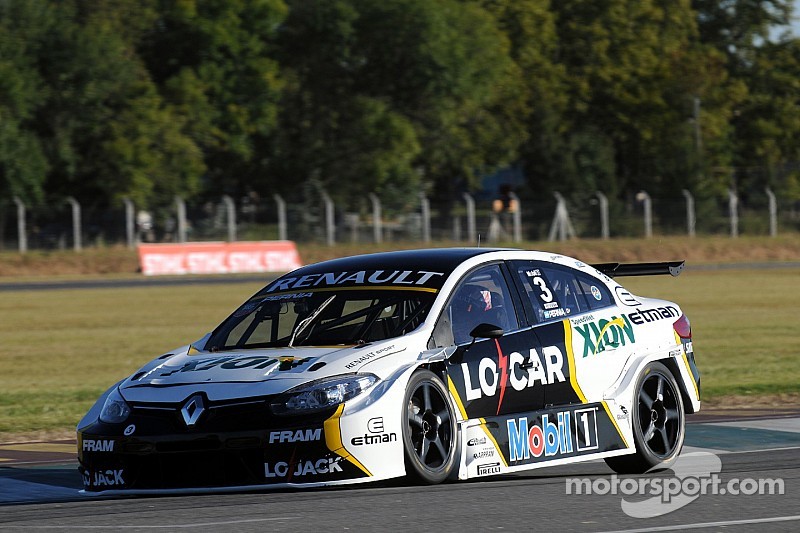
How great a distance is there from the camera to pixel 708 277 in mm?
42938

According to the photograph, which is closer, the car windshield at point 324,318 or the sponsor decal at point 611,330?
the car windshield at point 324,318

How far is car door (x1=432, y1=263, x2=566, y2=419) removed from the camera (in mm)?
8641

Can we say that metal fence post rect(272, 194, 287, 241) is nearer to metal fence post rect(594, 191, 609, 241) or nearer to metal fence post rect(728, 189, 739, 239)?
metal fence post rect(594, 191, 609, 241)

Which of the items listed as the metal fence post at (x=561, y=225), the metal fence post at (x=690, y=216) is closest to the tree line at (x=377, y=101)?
the metal fence post at (x=561, y=225)

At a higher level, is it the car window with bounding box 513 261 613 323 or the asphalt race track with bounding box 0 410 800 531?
the car window with bounding box 513 261 613 323

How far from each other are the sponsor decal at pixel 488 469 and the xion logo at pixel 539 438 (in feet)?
0.38

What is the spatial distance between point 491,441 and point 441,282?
1039 mm

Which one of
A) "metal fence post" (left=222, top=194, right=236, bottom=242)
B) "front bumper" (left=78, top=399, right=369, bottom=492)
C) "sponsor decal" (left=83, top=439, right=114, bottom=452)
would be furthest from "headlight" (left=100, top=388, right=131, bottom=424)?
"metal fence post" (left=222, top=194, right=236, bottom=242)

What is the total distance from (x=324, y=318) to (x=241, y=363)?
2.78 ft

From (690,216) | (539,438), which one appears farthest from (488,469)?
(690,216)

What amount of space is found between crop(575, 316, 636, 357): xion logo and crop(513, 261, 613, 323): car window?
141mm

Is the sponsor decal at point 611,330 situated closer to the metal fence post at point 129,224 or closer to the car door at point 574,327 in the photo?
the car door at point 574,327

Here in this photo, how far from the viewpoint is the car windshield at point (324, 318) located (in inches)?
344

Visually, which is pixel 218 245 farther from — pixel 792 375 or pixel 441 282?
pixel 441 282
